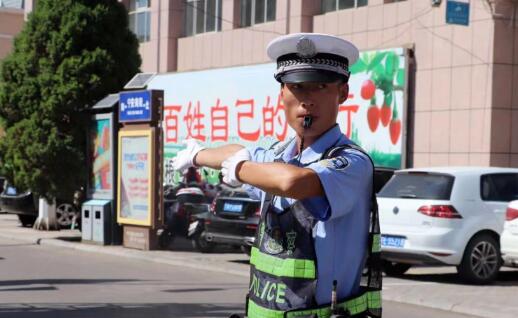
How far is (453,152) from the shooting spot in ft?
73.3

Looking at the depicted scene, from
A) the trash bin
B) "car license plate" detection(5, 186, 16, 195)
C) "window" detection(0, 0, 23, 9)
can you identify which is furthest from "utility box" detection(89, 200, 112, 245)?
"window" detection(0, 0, 23, 9)

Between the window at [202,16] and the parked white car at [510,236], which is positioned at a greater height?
the window at [202,16]

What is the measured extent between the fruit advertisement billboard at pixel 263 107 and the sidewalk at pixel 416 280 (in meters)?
3.19

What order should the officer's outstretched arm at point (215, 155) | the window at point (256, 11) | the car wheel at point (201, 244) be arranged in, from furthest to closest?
1. the window at point (256, 11)
2. the car wheel at point (201, 244)
3. the officer's outstretched arm at point (215, 155)

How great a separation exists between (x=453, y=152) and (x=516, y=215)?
8.91m

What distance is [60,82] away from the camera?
20.8 metres

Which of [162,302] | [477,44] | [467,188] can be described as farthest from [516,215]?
[477,44]

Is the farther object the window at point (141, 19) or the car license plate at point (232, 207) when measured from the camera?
the window at point (141, 19)

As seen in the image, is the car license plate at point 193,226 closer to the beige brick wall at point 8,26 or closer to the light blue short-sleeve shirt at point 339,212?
the light blue short-sleeve shirt at point 339,212

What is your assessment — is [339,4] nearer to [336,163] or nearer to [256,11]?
[256,11]

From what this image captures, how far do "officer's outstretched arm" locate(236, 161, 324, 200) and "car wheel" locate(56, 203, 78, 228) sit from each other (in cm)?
2123

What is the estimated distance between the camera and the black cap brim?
3.24 m

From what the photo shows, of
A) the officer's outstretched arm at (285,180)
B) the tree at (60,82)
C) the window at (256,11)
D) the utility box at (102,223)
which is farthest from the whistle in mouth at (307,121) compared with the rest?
the window at (256,11)

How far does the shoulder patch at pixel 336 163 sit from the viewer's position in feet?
10.3
